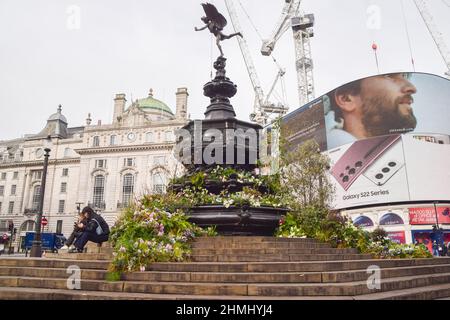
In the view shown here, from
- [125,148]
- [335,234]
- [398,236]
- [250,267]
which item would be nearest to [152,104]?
[125,148]

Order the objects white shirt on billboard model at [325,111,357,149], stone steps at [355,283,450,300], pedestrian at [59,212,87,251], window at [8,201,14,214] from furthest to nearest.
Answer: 1. window at [8,201,14,214]
2. white shirt on billboard model at [325,111,357,149]
3. pedestrian at [59,212,87,251]
4. stone steps at [355,283,450,300]

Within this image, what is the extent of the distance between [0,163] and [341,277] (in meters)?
79.8

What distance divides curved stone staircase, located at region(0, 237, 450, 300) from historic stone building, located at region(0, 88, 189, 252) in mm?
46632

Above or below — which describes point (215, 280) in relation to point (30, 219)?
below

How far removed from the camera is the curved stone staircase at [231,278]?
18.6ft

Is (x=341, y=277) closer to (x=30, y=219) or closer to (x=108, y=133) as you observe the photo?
(x=108, y=133)

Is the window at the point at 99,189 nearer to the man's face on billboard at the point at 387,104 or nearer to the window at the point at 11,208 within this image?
the window at the point at 11,208

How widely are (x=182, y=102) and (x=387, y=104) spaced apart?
3303cm

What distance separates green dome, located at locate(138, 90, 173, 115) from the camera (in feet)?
218

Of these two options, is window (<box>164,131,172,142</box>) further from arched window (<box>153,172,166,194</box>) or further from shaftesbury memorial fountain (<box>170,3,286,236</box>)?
shaftesbury memorial fountain (<box>170,3,286,236</box>)

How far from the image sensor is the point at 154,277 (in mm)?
6566

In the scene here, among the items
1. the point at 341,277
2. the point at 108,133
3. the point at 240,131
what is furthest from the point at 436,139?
the point at 108,133

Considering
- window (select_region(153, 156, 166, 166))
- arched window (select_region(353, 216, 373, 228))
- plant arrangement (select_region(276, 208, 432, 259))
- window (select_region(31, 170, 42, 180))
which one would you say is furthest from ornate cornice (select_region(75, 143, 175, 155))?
plant arrangement (select_region(276, 208, 432, 259))
